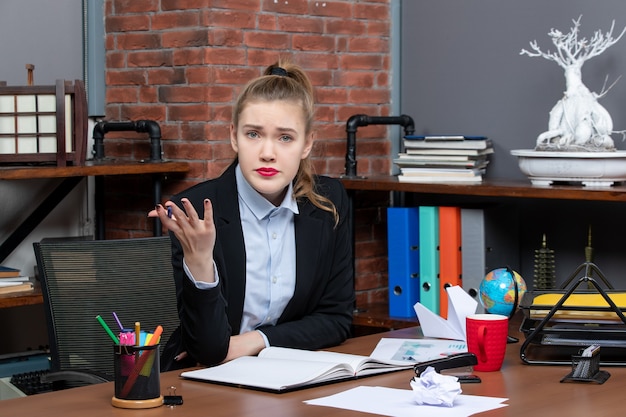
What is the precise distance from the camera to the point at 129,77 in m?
3.76

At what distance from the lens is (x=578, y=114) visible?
325 centimetres

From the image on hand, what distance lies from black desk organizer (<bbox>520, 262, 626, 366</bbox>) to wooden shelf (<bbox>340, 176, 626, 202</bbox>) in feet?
2.67

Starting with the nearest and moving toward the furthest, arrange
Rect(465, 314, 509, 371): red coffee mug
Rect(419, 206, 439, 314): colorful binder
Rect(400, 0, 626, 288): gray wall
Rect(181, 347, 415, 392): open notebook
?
Rect(181, 347, 415, 392): open notebook
Rect(465, 314, 509, 371): red coffee mug
Rect(400, 0, 626, 288): gray wall
Rect(419, 206, 439, 314): colorful binder

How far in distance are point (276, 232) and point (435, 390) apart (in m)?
0.86

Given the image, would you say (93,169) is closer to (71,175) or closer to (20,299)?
(71,175)

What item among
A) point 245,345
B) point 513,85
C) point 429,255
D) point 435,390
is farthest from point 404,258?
point 435,390

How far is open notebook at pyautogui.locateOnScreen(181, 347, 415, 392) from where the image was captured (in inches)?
73.9

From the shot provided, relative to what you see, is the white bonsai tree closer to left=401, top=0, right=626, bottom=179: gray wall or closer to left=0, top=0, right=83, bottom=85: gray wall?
left=401, top=0, right=626, bottom=179: gray wall

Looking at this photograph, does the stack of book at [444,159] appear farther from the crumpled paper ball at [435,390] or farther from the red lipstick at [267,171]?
the crumpled paper ball at [435,390]

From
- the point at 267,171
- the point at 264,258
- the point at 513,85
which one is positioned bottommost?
the point at 264,258

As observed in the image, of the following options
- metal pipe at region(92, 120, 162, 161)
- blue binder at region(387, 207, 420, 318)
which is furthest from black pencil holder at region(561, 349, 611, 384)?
metal pipe at region(92, 120, 162, 161)

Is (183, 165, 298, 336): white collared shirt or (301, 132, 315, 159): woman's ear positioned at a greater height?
(301, 132, 315, 159): woman's ear

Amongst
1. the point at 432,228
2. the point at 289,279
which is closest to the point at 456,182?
the point at 432,228

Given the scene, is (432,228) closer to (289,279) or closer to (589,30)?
(589,30)
